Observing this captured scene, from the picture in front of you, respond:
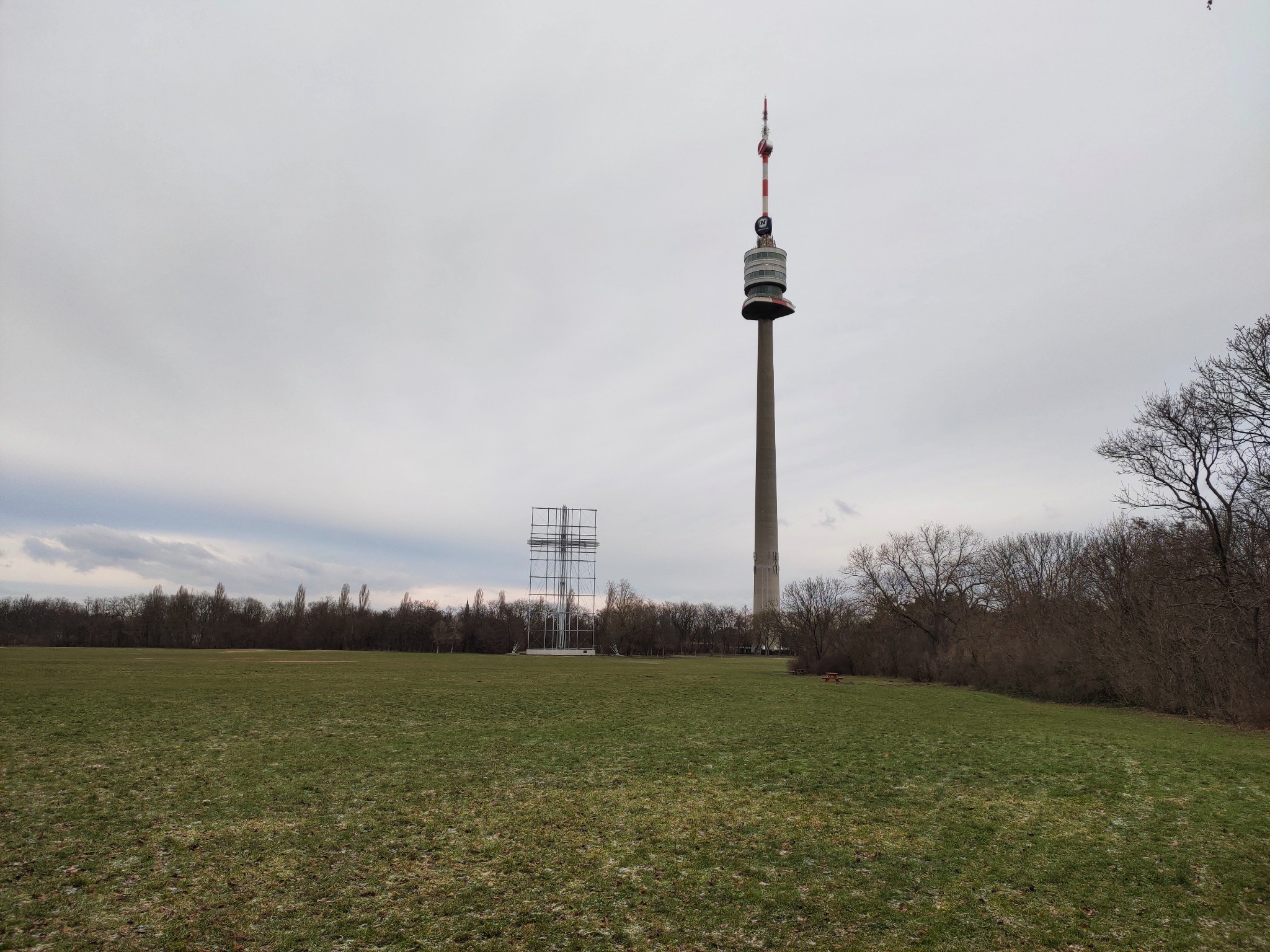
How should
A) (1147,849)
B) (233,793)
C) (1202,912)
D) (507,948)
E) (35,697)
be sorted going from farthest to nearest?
1. (35,697)
2. (233,793)
3. (1147,849)
4. (1202,912)
5. (507,948)

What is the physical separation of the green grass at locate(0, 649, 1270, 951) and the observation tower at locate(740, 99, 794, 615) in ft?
328

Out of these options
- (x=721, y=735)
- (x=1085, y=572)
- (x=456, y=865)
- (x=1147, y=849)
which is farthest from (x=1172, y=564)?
(x=456, y=865)

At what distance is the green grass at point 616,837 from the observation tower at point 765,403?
3933 inches

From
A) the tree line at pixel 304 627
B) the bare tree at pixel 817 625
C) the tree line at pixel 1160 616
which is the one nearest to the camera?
the tree line at pixel 1160 616

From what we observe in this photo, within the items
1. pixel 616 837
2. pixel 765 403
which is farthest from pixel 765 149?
pixel 616 837

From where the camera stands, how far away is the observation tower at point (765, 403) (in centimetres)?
11669


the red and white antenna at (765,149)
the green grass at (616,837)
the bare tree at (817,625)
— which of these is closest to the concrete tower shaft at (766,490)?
the red and white antenna at (765,149)

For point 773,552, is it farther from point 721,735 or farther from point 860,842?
point 860,842

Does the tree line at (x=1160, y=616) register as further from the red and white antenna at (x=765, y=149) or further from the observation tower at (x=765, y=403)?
the red and white antenna at (x=765, y=149)

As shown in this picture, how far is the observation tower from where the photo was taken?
383 feet

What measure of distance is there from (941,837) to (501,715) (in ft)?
44.2

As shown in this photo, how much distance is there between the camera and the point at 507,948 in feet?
18.4

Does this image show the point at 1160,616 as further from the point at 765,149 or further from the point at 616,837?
the point at 765,149

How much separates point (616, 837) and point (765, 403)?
112 metres
